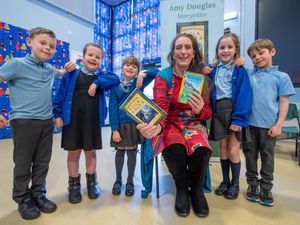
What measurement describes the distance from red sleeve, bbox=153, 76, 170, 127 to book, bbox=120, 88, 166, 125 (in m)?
0.21

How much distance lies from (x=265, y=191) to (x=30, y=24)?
4742 mm

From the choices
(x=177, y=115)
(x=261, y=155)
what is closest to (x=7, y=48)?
(x=177, y=115)

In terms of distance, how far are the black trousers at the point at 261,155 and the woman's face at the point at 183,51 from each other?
66 centimetres

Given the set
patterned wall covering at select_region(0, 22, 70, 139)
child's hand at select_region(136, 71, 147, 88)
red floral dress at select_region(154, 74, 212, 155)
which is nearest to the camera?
red floral dress at select_region(154, 74, 212, 155)

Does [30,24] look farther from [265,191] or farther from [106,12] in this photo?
[265,191]

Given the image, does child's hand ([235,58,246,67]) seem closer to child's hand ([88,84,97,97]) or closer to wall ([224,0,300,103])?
child's hand ([88,84,97,97])

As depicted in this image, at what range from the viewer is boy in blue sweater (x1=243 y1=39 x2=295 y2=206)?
1.44m

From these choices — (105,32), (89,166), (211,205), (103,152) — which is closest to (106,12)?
(105,32)

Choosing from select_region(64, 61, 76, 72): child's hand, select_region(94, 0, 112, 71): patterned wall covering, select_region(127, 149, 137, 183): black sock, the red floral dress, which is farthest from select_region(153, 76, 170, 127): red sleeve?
select_region(94, 0, 112, 71): patterned wall covering

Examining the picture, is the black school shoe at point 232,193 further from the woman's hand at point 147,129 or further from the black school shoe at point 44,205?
the black school shoe at point 44,205

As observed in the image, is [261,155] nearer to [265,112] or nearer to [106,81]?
[265,112]

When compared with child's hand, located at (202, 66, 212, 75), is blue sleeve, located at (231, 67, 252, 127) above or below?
below

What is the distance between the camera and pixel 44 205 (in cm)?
135

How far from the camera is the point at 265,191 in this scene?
1464 mm
